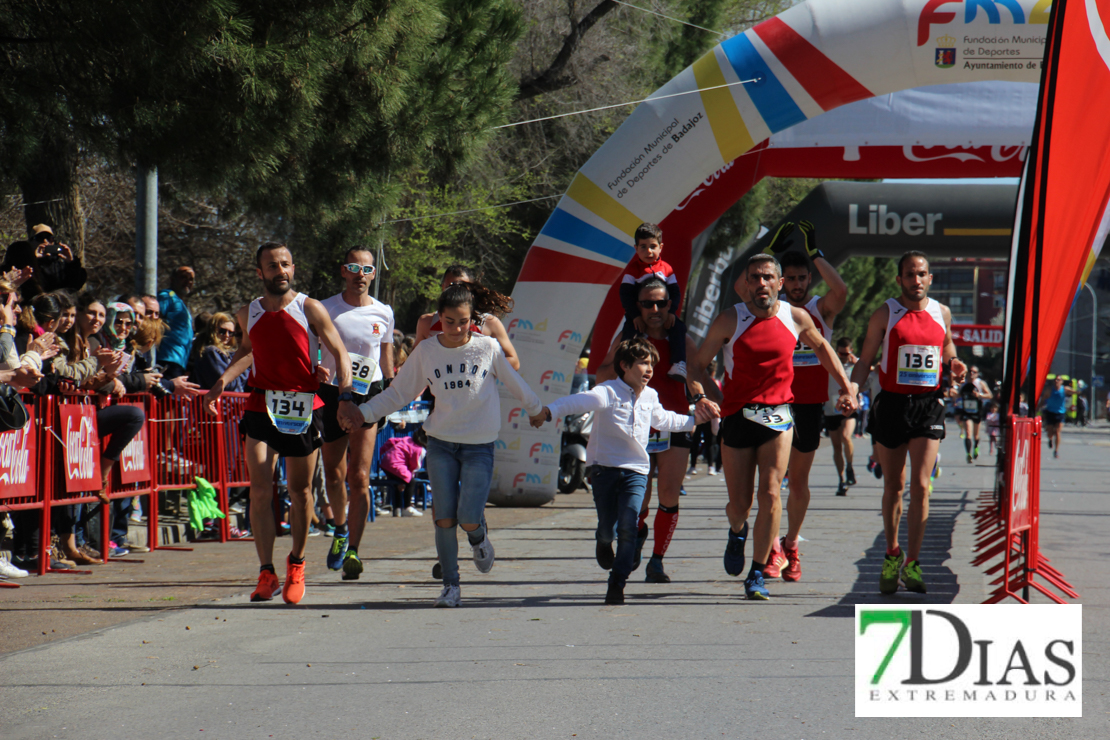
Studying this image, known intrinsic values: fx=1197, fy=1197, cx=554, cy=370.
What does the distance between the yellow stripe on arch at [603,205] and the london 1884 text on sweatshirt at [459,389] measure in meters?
5.32

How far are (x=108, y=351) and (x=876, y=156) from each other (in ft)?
29.8

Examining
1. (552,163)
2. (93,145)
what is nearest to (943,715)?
(93,145)

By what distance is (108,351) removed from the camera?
8.01 metres

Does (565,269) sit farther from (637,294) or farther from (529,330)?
(637,294)

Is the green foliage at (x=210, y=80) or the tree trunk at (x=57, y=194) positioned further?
the tree trunk at (x=57, y=194)

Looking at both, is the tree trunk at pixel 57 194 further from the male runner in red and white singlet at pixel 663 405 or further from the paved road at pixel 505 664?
the male runner in red and white singlet at pixel 663 405

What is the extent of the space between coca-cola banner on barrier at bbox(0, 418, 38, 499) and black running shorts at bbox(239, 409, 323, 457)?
70.7 inches

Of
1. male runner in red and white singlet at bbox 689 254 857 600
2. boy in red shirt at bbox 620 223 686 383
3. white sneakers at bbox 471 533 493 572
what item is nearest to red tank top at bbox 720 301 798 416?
male runner in red and white singlet at bbox 689 254 857 600

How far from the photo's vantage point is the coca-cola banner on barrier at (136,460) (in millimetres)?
8695

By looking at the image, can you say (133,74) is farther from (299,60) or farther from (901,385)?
(901,385)

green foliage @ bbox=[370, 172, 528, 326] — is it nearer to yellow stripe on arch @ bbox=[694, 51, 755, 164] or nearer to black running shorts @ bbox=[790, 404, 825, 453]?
yellow stripe on arch @ bbox=[694, 51, 755, 164]

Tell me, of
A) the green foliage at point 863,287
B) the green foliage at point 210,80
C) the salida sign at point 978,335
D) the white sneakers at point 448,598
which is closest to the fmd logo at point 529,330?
the green foliage at point 210,80

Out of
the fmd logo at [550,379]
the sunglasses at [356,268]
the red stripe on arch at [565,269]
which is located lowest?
the fmd logo at [550,379]

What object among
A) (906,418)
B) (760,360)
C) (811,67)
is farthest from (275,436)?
(811,67)
